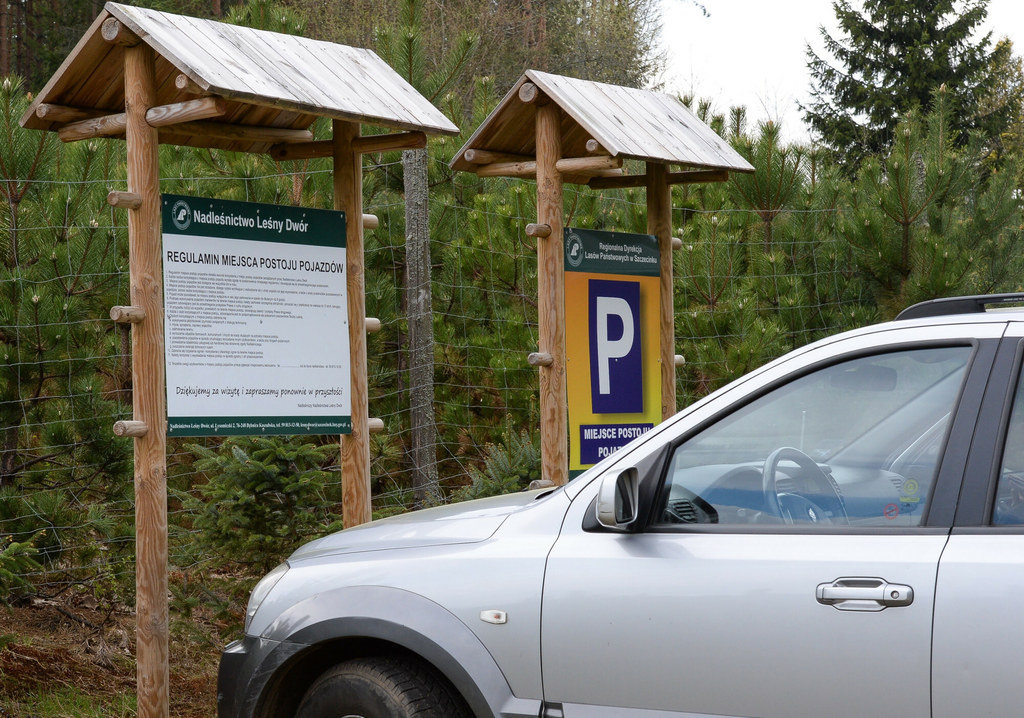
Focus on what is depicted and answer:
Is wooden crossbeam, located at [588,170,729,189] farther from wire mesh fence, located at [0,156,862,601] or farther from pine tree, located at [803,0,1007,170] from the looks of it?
pine tree, located at [803,0,1007,170]

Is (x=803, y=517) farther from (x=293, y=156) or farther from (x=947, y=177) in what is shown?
(x=947, y=177)

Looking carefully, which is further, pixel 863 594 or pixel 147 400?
pixel 147 400

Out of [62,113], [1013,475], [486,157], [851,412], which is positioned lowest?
[1013,475]

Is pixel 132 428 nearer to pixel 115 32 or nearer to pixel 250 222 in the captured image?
pixel 250 222

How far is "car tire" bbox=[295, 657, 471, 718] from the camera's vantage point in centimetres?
333

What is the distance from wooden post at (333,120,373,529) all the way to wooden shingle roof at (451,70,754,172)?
1026 millimetres

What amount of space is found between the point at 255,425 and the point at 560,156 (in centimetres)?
238

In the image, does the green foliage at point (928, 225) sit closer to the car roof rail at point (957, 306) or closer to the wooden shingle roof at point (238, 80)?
the wooden shingle roof at point (238, 80)

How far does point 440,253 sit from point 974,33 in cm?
2331

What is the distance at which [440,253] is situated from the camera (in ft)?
29.7

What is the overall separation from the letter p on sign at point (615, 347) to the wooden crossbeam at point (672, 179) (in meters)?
0.86

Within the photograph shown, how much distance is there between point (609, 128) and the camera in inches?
234

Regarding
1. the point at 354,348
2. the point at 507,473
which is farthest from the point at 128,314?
the point at 507,473

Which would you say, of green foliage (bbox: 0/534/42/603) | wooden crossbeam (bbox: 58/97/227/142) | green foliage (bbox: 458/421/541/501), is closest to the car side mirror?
wooden crossbeam (bbox: 58/97/227/142)
